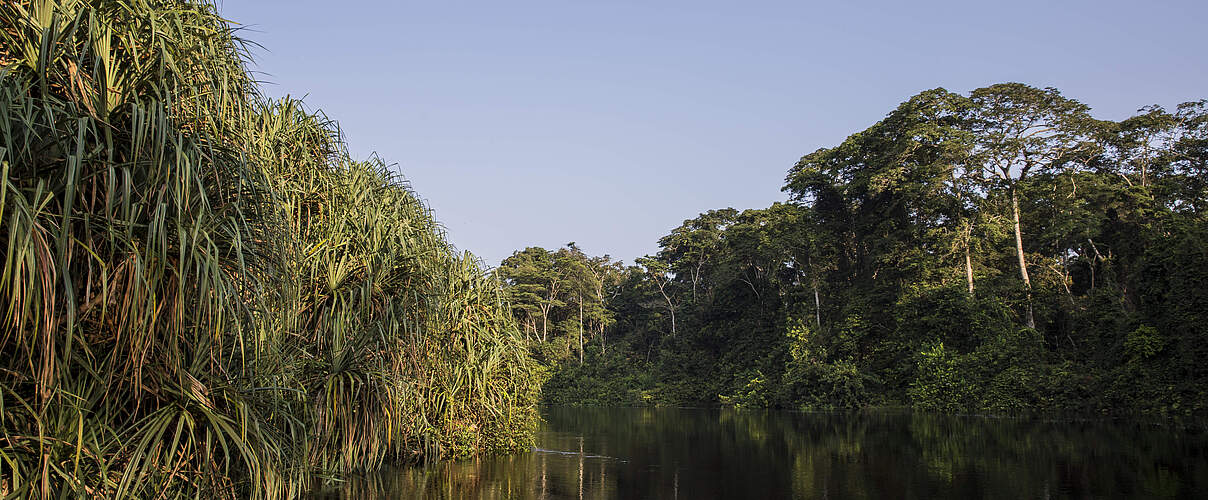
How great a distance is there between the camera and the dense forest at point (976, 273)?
26500 mm

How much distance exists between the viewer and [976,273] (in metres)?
36.3

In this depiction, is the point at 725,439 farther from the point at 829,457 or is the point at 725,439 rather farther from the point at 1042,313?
the point at 1042,313

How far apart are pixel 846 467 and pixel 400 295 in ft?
30.1

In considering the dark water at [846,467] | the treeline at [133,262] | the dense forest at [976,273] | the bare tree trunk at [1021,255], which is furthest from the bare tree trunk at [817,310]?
the treeline at [133,262]

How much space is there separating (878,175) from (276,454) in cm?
3366

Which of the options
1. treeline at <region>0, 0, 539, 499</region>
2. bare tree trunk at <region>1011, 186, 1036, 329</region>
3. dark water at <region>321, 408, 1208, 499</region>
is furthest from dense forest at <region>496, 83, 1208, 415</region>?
treeline at <region>0, 0, 539, 499</region>

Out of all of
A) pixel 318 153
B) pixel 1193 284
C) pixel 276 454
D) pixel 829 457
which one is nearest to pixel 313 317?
pixel 318 153

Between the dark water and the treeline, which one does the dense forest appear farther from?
the treeline

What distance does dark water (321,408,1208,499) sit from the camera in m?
12.6

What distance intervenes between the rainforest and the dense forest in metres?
0.14

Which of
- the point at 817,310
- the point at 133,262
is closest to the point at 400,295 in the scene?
the point at 133,262

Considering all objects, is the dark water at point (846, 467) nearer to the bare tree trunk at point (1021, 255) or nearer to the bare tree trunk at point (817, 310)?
the bare tree trunk at point (1021, 255)

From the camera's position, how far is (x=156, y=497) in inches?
240

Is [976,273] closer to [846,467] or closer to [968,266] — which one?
[968,266]
